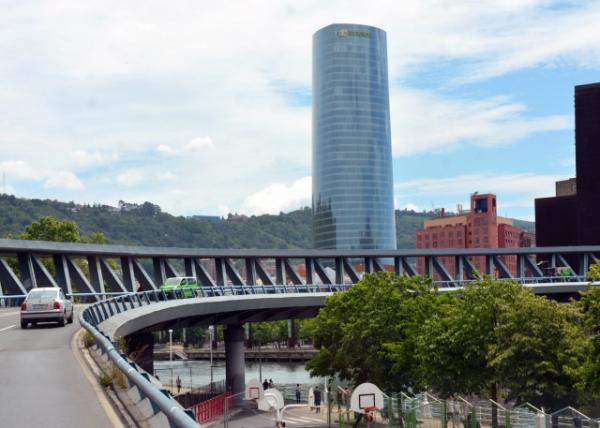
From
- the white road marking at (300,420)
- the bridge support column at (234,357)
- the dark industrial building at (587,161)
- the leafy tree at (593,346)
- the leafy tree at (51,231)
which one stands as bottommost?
the white road marking at (300,420)

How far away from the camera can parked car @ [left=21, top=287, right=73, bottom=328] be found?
113ft

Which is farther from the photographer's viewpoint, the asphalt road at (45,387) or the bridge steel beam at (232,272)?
the bridge steel beam at (232,272)

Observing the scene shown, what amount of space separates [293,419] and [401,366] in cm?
1572

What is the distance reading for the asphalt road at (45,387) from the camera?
12.9 metres

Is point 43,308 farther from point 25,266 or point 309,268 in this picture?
point 309,268

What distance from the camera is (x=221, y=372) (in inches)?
6467

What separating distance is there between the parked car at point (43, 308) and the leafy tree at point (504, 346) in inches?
779

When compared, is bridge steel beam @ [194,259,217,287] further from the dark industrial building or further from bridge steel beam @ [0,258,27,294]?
the dark industrial building

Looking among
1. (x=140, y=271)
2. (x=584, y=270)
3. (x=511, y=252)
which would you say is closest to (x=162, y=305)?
(x=140, y=271)

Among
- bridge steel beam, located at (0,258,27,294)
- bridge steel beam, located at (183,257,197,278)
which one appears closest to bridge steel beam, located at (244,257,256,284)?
bridge steel beam, located at (183,257,197,278)

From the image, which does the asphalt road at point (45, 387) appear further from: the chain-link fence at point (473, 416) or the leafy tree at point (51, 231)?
the leafy tree at point (51, 231)

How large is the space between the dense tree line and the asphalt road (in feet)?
72.9

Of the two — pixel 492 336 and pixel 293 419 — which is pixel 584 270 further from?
pixel 492 336

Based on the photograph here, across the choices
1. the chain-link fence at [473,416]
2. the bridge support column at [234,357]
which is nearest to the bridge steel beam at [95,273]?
the bridge support column at [234,357]
